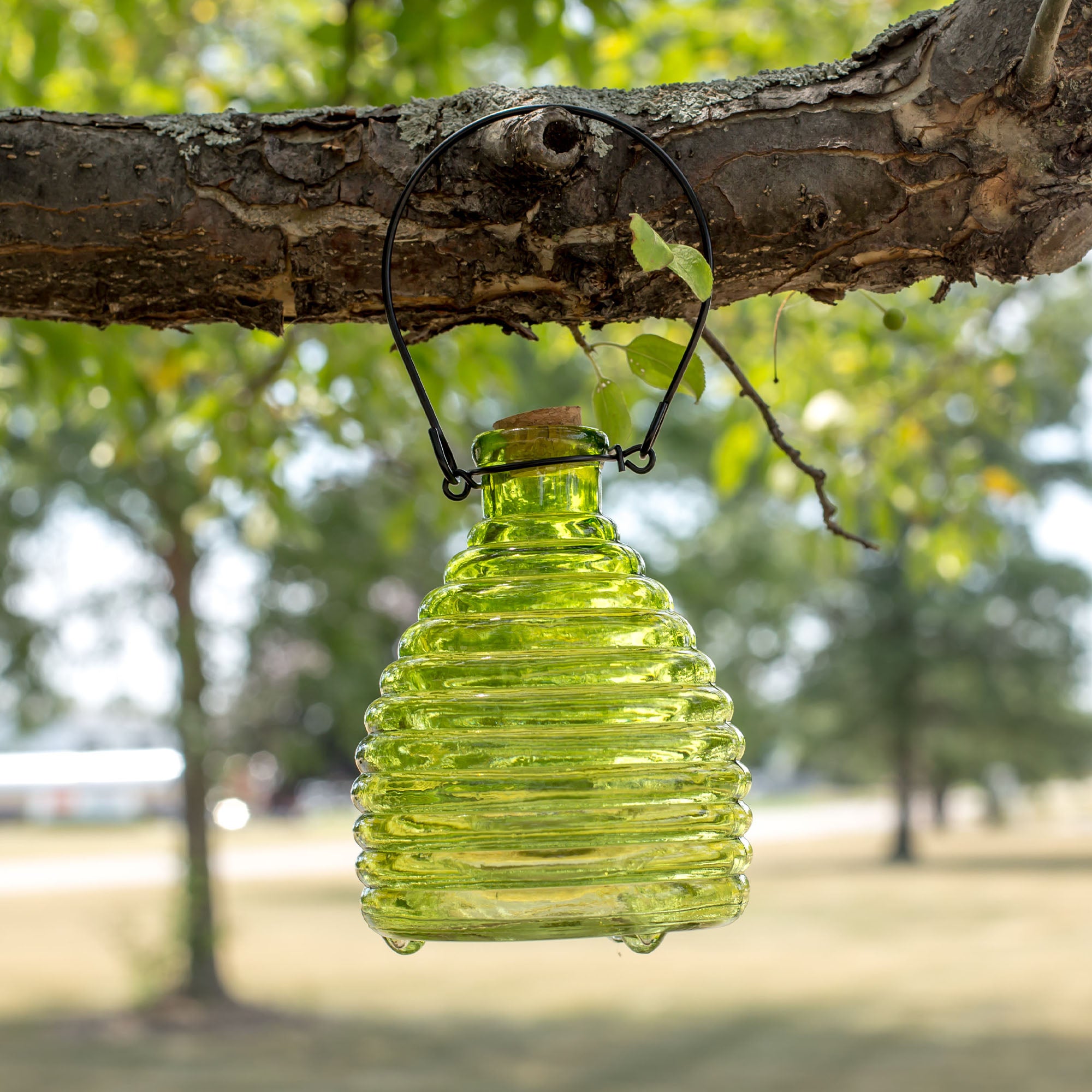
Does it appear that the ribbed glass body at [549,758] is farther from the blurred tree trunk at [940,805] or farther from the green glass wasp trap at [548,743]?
the blurred tree trunk at [940,805]

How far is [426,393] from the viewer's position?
0.94 m

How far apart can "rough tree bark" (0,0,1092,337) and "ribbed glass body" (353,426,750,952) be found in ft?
0.60

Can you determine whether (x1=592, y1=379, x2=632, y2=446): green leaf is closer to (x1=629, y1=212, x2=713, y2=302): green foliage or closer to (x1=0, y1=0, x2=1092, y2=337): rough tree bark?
(x1=0, y1=0, x2=1092, y2=337): rough tree bark

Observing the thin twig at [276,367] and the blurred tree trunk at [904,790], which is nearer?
the thin twig at [276,367]

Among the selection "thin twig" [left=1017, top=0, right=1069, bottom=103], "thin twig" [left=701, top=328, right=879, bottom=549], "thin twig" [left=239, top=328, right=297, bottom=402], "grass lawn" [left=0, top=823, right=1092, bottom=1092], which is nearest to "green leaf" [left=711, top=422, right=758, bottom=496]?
"thin twig" [left=239, top=328, right=297, bottom=402]

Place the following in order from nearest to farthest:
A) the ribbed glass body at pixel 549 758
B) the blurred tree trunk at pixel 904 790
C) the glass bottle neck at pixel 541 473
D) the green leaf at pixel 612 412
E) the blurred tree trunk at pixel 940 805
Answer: the ribbed glass body at pixel 549 758, the glass bottle neck at pixel 541 473, the green leaf at pixel 612 412, the blurred tree trunk at pixel 904 790, the blurred tree trunk at pixel 940 805

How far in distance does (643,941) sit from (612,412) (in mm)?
451

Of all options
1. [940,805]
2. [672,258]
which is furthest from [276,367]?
[940,805]

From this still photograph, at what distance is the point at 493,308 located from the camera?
3.56 ft

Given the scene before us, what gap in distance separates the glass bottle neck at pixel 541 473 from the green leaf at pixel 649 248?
132mm

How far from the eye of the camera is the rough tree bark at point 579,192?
1.01 m

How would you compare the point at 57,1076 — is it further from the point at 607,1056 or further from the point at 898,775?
the point at 898,775

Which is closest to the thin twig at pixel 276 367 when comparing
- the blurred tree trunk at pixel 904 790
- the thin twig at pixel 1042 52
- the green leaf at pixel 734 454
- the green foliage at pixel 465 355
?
the green foliage at pixel 465 355

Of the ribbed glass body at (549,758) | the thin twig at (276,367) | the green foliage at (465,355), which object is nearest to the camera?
the ribbed glass body at (549,758)
